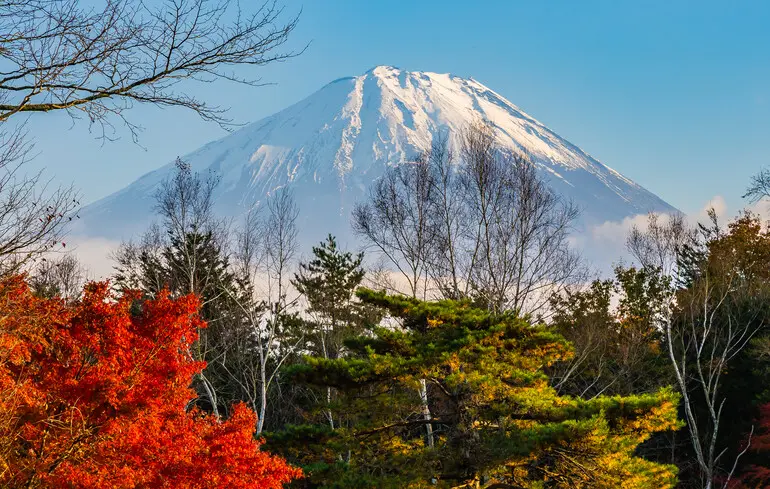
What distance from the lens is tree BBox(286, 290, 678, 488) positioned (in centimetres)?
952

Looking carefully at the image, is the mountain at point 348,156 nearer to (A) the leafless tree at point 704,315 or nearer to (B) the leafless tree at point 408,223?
(A) the leafless tree at point 704,315

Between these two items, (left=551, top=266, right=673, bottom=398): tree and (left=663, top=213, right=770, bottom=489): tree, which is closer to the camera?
(left=663, top=213, right=770, bottom=489): tree

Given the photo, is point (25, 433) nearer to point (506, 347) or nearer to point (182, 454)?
point (182, 454)

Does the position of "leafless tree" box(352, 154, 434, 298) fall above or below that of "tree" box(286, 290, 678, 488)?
above

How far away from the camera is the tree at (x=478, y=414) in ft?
31.2

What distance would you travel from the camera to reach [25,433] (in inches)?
368

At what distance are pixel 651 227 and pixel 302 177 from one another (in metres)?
96.1

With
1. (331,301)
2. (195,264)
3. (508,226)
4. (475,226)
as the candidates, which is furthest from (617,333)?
(195,264)

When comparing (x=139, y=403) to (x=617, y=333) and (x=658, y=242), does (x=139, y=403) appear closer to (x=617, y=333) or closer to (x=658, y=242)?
(x=658, y=242)

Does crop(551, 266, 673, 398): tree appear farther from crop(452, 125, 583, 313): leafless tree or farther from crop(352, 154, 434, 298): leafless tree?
crop(352, 154, 434, 298): leafless tree

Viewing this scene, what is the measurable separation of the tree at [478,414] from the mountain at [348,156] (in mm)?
74918

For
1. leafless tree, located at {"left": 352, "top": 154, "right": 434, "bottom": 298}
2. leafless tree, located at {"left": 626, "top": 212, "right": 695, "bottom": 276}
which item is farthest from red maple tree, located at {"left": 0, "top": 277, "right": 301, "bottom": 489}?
leafless tree, located at {"left": 626, "top": 212, "right": 695, "bottom": 276}

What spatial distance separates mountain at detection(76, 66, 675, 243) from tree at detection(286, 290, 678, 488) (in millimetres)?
74918

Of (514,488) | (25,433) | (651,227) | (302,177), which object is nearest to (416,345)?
(514,488)
